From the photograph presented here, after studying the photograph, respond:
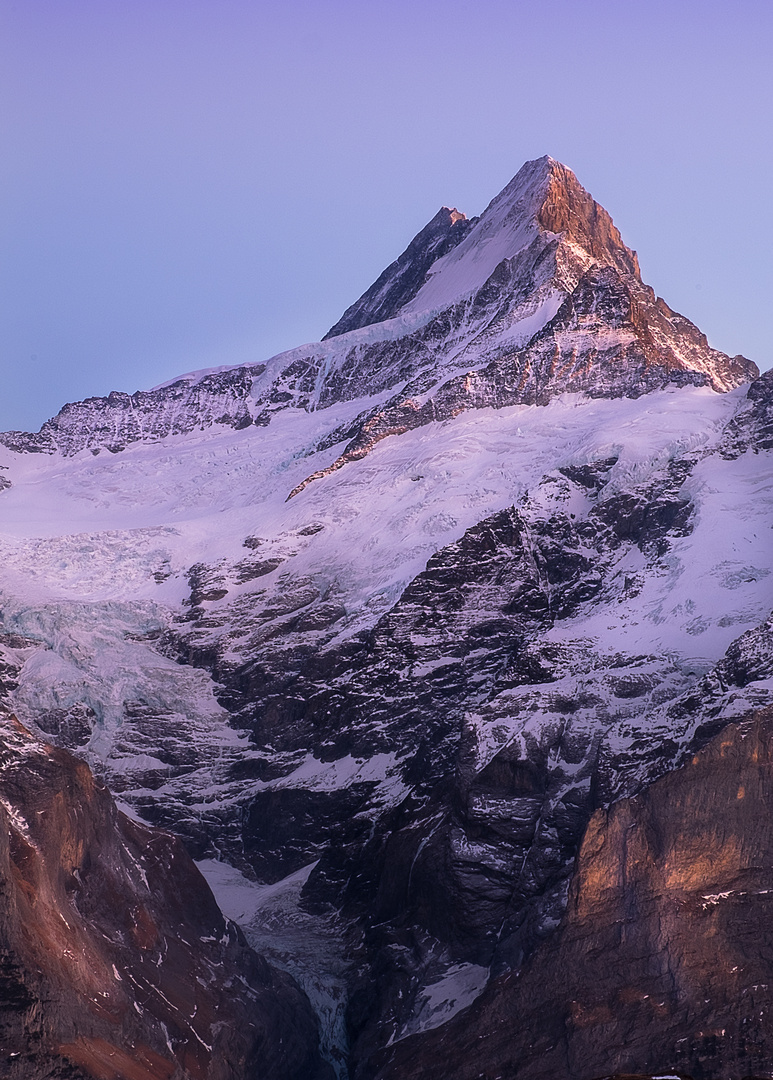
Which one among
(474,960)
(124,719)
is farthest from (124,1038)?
(124,719)

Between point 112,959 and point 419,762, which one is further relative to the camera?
point 419,762

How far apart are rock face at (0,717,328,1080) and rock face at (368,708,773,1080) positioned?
1077 centimetres

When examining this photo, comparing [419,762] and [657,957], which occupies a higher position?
[419,762]

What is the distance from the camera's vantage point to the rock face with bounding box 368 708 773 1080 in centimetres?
10125

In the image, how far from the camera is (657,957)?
4104 inches

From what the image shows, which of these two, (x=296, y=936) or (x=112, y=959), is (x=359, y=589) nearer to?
(x=296, y=936)

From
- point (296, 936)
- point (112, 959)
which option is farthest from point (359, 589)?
point (112, 959)

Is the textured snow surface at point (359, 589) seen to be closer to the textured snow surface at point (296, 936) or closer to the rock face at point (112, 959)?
the textured snow surface at point (296, 936)

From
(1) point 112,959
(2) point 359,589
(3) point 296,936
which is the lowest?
(3) point 296,936

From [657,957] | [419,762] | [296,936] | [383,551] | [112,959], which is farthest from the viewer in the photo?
[383,551]

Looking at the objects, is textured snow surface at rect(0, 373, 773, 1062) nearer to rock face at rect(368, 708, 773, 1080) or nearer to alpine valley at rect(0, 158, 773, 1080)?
alpine valley at rect(0, 158, 773, 1080)

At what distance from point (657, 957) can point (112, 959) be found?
3282cm

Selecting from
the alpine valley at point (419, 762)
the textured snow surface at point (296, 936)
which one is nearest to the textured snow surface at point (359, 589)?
the textured snow surface at point (296, 936)

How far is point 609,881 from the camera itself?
356 feet
